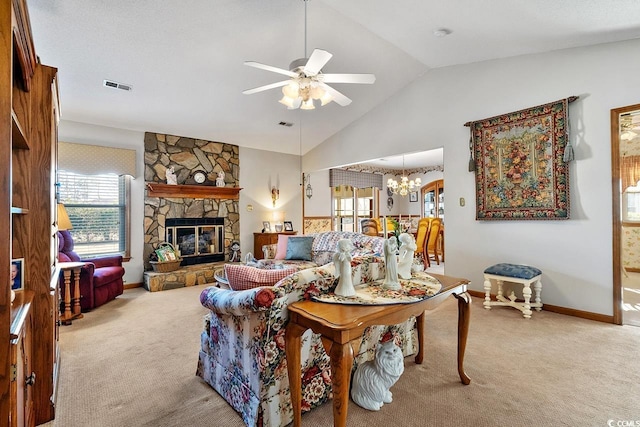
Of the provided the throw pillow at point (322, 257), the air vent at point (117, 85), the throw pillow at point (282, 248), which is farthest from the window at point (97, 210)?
the throw pillow at point (322, 257)

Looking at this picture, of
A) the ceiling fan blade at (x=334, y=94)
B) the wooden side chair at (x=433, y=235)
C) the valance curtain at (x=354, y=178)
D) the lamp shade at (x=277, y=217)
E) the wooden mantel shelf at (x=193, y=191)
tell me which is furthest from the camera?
the valance curtain at (x=354, y=178)

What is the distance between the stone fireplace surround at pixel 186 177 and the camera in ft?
17.6

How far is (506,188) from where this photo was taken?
400 centimetres

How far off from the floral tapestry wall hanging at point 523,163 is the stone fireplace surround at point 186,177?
450cm

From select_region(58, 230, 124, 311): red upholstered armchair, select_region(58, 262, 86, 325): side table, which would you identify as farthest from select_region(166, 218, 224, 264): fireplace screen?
select_region(58, 262, 86, 325): side table

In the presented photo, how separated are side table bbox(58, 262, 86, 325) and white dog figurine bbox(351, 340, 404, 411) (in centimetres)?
333

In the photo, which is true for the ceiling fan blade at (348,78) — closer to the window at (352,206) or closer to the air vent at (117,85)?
the air vent at (117,85)

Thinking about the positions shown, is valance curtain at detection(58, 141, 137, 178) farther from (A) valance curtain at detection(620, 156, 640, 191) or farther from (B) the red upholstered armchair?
(A) valance curtain at detection(620, 156, 640, 191)

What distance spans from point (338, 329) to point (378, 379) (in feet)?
2.78

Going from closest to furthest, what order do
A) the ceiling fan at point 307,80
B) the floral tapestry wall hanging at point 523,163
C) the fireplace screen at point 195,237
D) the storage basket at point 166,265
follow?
the ceiling fan at point 307,80, the floral tapestry wall hanging at point 523,163, the storage basket at point 166,265, the fireplace screen at point 195,237

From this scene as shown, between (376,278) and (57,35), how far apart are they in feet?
12.1

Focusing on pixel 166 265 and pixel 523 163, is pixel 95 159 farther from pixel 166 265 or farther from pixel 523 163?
pixel 523 163

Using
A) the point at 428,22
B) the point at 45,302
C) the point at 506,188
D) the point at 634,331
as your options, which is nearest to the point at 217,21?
the point at 428,22

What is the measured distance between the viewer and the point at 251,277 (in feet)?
6.02
